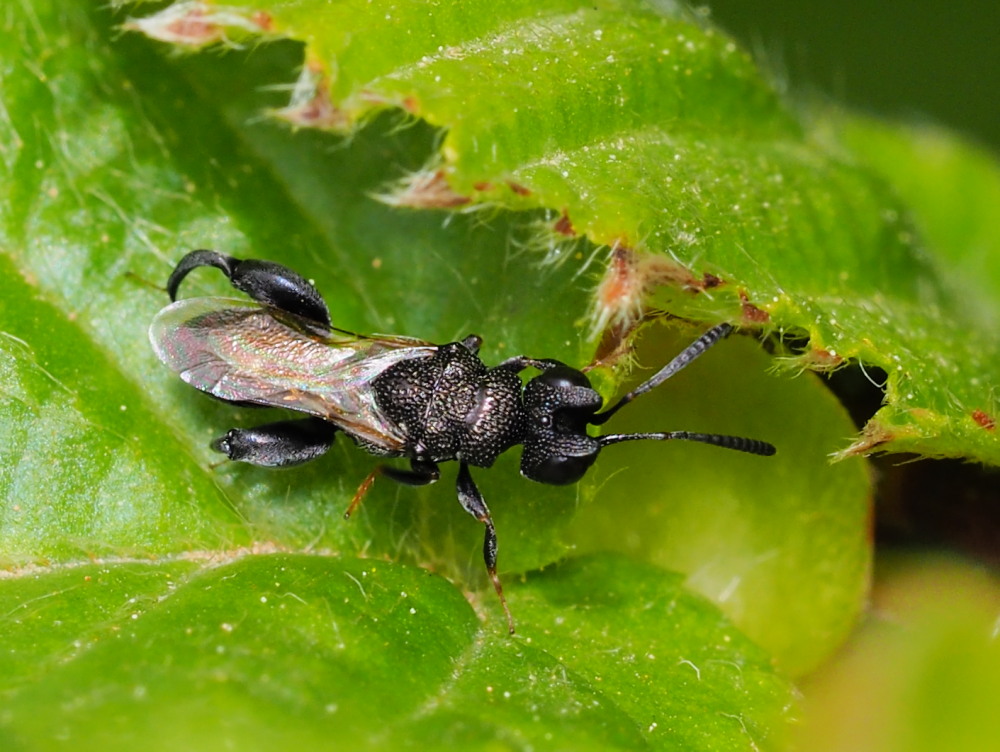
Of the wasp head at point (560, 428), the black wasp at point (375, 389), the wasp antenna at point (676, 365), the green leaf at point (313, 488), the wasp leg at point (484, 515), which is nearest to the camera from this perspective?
the green leaf at point (313, 488)

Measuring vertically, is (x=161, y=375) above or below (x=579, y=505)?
above

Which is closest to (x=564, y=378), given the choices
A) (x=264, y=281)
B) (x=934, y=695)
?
(x=264, y=281)

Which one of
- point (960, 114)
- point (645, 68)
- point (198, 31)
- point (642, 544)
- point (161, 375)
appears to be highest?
point (198, 31)

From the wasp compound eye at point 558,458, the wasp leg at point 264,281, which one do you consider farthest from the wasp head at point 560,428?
the wasp leg at point 264,281

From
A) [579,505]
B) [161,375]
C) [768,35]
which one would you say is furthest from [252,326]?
[768,35]

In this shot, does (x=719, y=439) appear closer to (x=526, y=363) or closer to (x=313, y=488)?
(x=526, y=363)

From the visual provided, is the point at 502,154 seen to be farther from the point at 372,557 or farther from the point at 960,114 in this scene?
the point at 960,114

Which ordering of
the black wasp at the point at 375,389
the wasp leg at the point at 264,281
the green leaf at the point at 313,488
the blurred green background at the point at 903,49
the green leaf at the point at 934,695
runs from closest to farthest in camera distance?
the green leaf at the point at 934,695, the green leaf at the point at 313,488, the black wasp at the point at 375,389, the wasp leg at the point at 264,281, the blurred green background at the point at 903,49

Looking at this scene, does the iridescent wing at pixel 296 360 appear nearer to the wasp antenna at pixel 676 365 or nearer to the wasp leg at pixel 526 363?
the wasp leg at pixel 526 363
